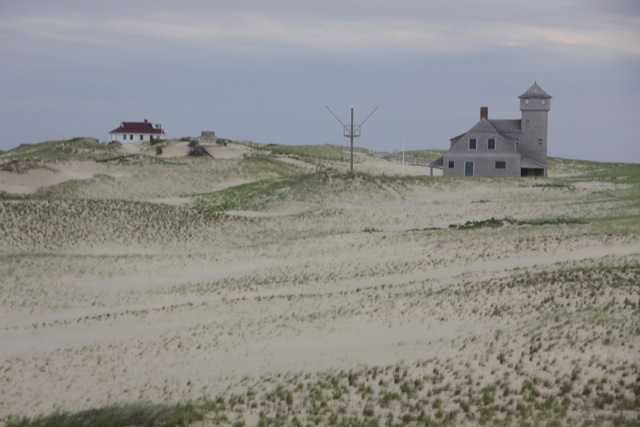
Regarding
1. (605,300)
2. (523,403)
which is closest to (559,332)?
(605,300)

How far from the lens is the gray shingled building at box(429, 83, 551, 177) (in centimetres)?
7650

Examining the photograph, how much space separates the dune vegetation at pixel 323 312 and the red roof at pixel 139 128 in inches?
2977

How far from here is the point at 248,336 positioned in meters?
25.6

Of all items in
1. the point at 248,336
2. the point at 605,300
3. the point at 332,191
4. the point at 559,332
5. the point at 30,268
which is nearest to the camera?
the point at 559,332

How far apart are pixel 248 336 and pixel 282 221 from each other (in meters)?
30.4

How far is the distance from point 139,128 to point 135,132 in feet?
2.89

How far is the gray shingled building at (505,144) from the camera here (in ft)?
251

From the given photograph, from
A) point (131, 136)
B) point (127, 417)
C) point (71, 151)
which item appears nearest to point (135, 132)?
point (131, 136)

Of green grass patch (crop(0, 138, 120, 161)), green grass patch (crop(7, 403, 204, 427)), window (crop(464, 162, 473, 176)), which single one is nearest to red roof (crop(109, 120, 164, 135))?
green grass patch (crop(0, 138, 120, 161))

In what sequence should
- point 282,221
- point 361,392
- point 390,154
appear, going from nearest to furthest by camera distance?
1. point 361,392
2. point 282,221
3. point 390,154

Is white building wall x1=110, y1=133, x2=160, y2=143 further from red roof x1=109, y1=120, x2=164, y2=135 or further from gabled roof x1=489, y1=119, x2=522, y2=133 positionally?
gabled roof x1=489, y1=119, x2=522, y2=133

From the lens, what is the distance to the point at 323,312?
2802 centimetres

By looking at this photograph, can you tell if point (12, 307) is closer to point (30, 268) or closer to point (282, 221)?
point (30, 268)

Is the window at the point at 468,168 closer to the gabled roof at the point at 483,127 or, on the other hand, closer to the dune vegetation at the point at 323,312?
the gabled roof at the point at 483,127
